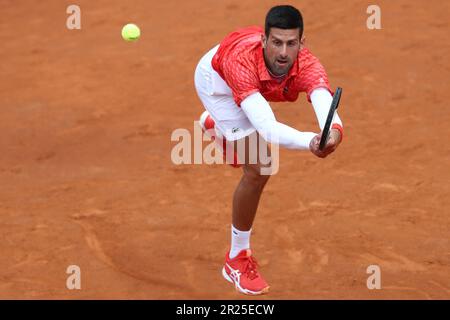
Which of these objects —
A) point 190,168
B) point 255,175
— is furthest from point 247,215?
point 190,168

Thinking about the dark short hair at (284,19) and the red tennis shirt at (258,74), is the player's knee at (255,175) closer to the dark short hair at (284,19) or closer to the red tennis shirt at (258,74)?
the red tennis shirt at (258,74)

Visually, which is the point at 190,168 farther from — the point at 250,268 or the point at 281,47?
the point at 281,47

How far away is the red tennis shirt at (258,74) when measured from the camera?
5.88m

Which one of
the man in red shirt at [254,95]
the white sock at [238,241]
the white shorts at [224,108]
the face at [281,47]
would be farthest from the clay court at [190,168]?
the face at [281,47]

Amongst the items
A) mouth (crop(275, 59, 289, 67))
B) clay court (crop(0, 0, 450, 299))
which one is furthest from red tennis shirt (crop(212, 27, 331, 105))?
clay court (crop(0, 0, 450, 299))

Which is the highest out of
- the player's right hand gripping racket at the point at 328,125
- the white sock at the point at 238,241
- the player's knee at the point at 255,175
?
the player's right hand gripping racket at the point at 328,125

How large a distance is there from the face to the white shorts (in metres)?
0.53

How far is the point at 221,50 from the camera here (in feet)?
20.4

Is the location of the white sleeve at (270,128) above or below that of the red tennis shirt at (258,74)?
below

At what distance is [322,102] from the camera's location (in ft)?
19.3

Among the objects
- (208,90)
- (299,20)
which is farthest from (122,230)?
(299,20)

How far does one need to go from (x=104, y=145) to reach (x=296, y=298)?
2979 millimetres

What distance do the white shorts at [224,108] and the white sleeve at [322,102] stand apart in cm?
60

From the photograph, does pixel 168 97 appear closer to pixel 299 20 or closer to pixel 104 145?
pixel 104 145
